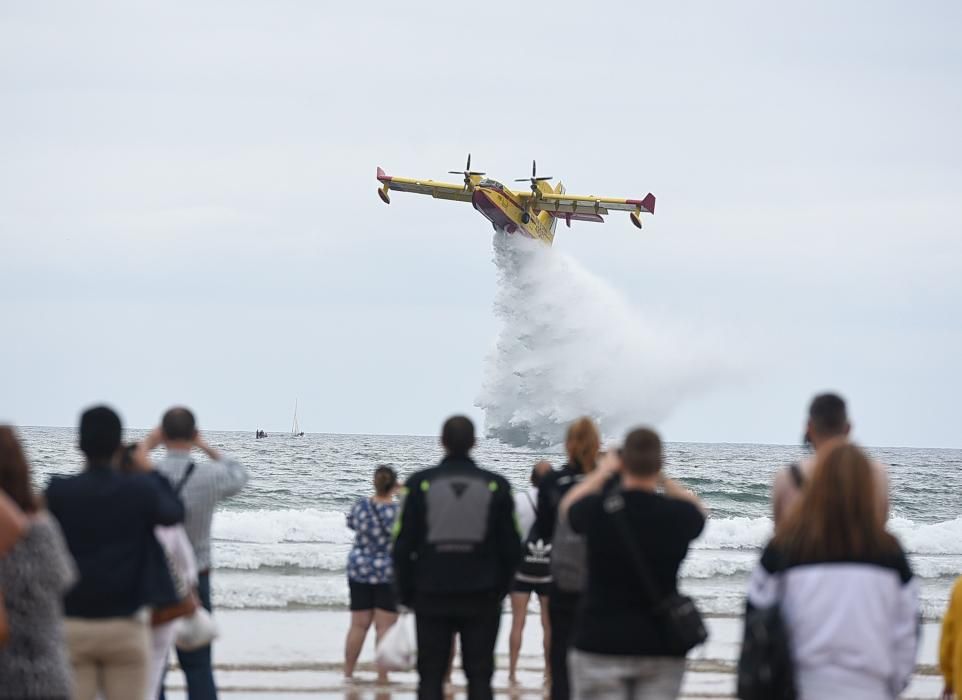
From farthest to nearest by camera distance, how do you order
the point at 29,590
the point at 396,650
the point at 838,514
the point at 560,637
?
the point at 396,650 → the point at 560,637 → the point at 838,514 → the point at 29,590

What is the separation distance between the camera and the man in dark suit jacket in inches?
174

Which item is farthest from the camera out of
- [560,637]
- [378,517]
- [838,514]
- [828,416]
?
[378,517]

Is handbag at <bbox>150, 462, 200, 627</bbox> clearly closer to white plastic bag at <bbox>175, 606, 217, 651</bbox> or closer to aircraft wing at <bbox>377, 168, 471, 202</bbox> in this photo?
white plastic bag at <bbox>175, 606, 217, 651</bbox>

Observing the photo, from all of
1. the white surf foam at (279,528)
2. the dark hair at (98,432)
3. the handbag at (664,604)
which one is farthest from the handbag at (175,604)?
the white surf foam at (279,528)

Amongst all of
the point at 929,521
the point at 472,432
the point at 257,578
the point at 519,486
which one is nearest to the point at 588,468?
the point at 472,432

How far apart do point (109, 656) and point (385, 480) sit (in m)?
3.83

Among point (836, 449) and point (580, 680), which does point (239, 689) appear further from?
point (836, 449)

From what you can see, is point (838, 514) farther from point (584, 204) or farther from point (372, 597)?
point (584, 204)

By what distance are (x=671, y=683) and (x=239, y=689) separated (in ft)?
13.8

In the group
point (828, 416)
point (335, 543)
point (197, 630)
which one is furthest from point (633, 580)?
point (335, 543)

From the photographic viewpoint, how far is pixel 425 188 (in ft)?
137

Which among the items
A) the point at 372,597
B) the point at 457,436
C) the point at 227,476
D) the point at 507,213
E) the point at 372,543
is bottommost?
the point at 372,597

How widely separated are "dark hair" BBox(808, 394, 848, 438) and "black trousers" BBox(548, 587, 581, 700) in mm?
1754

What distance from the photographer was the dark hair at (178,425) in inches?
225
